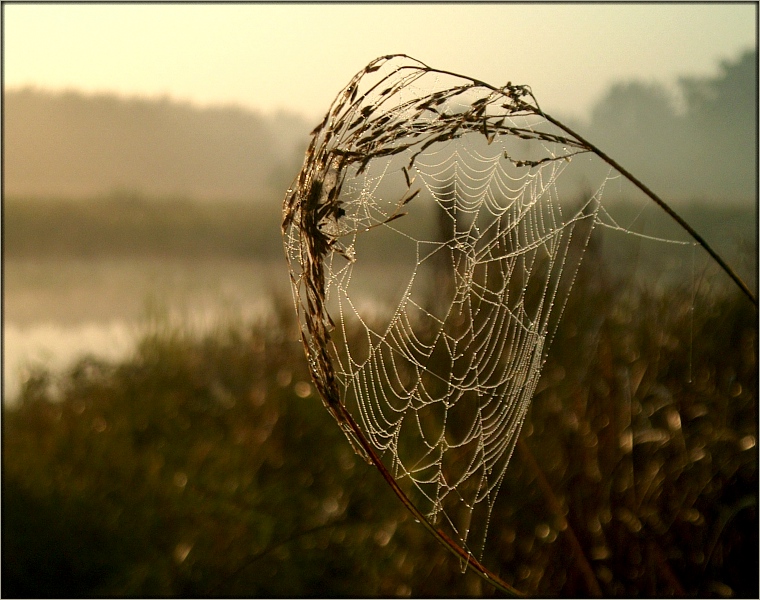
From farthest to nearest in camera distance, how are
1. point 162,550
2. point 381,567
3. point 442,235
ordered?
point 162,550 < point 381,567 < point 442,235

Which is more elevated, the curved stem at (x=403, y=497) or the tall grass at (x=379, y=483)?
the curved stem at (x=403, y=497)

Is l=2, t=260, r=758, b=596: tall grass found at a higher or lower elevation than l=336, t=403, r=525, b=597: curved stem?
lower

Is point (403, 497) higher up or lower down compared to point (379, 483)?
higher up

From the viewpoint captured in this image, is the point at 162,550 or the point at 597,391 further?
the point at 162,550

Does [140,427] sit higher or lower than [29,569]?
higher

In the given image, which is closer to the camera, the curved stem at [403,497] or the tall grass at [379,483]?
the curved stem at [403,497]

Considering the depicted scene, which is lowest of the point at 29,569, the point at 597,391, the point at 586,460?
the point at 29,569

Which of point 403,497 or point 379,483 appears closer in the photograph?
point 403,497

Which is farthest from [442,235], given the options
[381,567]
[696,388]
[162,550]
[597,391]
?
[162,550]

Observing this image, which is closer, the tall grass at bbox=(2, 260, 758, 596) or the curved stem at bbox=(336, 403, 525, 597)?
the curved stem at bbox=(336, 403, 525, 597)

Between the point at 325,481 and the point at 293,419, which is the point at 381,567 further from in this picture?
the point at 293,419

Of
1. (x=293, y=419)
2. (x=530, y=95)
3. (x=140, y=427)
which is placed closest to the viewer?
(x=530, y=95)
